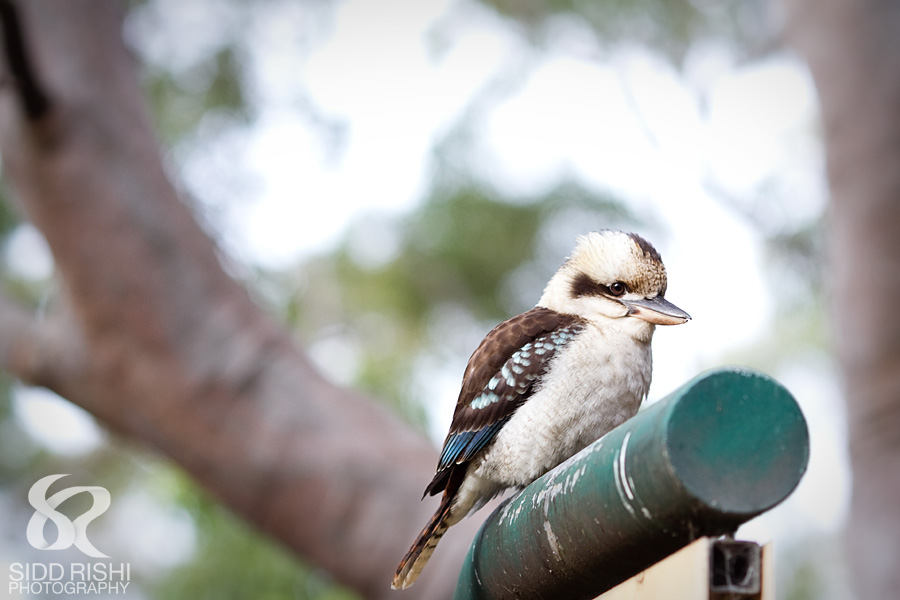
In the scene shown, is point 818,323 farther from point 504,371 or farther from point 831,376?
point 504,371

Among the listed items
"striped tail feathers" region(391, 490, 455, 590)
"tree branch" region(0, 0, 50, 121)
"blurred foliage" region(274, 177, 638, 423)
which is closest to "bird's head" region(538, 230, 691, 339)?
"striped tail feathers" region(391, 490, 455, 590)

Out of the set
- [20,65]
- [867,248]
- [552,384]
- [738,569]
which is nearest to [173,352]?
[20,65]

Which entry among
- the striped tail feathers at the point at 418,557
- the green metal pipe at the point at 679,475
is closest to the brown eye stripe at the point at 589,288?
the striped tail feathers at the point at 418,557

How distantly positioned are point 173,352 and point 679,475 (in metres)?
3.69

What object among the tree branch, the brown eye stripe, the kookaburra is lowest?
the kookaburra

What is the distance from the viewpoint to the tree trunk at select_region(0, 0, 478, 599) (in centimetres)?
422

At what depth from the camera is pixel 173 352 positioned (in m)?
4.33

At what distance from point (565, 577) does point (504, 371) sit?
0.74 metres

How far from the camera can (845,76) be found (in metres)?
4.95

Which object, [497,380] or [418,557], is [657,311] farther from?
[418,557]

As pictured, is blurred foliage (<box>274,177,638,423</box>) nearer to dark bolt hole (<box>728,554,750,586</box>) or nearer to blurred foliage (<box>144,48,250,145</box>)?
blurred foliage (<box>144,48,250,145</box>)

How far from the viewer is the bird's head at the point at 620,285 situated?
1.90m

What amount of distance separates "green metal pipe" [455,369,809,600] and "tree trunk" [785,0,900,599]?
359 cm

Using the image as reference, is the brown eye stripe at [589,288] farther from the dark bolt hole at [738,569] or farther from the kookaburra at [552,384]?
the dark bolt hole at [738,569]
